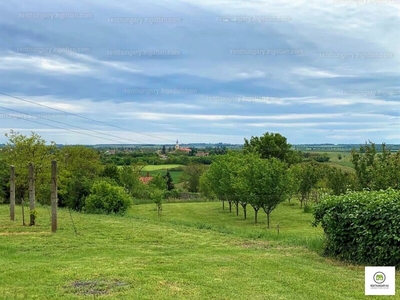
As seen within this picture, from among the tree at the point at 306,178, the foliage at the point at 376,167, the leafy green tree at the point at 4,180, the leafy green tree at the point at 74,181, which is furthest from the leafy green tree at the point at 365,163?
the leafy green tree at the point at 4,180

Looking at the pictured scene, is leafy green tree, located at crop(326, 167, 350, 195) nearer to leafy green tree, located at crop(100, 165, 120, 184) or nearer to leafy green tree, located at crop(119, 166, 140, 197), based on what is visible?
leafy green tree, located at crop(100, 165, 120, 184)

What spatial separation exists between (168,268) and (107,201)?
22157mm

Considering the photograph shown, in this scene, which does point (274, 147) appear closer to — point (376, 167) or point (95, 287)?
point (376, 167)

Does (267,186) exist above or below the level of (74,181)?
below

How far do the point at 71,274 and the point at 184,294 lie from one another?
2.53m

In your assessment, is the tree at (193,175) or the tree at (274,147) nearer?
the tree at (274,147)

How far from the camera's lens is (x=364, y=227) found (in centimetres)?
876

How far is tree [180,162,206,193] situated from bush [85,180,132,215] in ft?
139

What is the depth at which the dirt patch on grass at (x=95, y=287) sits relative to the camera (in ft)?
21.3

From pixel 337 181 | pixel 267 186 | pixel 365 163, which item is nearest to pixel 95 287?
pixel 365 163

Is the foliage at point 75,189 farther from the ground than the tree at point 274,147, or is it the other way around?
the tree at point 274,147

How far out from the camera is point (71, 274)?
7609 millimetres

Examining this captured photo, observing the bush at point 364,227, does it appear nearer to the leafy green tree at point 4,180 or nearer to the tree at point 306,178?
the leafy green tree at point 4,180

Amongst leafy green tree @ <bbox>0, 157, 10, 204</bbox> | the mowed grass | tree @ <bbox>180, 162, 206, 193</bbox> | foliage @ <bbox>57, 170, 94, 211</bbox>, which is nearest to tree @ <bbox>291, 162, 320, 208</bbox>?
foliage @ <bbox>57, 170, 94, 211</bbox>
